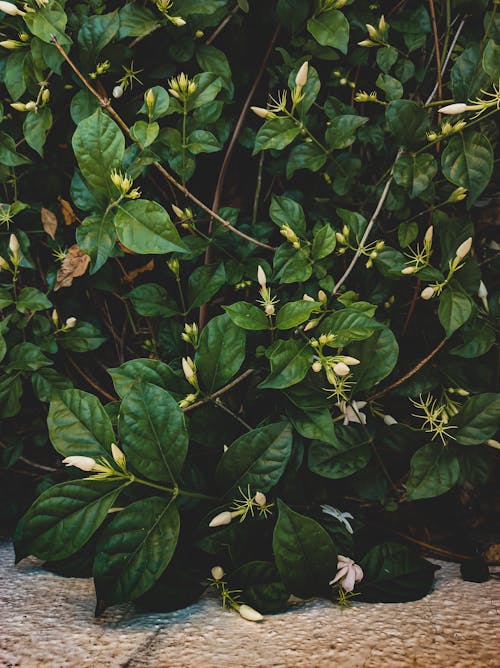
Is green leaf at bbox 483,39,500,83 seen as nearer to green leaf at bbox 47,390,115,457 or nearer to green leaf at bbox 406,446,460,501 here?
green leaf at bbox 406,446,460,501

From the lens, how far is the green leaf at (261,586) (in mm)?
842

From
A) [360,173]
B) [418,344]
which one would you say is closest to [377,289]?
[418,344]

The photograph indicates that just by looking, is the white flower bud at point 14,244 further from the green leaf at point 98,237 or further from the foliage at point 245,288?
the green leaf at point 98,237

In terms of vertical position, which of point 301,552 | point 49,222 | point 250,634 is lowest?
point 250,634

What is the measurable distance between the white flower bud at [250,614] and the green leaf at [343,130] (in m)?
0.87

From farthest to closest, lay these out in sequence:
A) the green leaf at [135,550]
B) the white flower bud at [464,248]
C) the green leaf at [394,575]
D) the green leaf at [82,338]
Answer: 1. the green leaf at [82,338]
2. the white flower bud at [464,248]
3. the green leaf at [394,575]
4. the green leaf at [135,550]

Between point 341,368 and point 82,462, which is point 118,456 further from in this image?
point 341,368

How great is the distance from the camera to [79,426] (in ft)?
2.95

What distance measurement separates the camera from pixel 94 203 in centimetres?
107

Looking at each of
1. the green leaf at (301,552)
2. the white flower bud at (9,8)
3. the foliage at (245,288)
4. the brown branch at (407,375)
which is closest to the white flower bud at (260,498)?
the foliage at (245,288)

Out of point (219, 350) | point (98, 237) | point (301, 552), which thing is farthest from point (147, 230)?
point (301, 552)

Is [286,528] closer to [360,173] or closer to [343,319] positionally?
[343,319]

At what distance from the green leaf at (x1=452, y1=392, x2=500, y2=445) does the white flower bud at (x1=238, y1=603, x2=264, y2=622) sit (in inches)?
18.3

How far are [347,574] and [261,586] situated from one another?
14 cm
